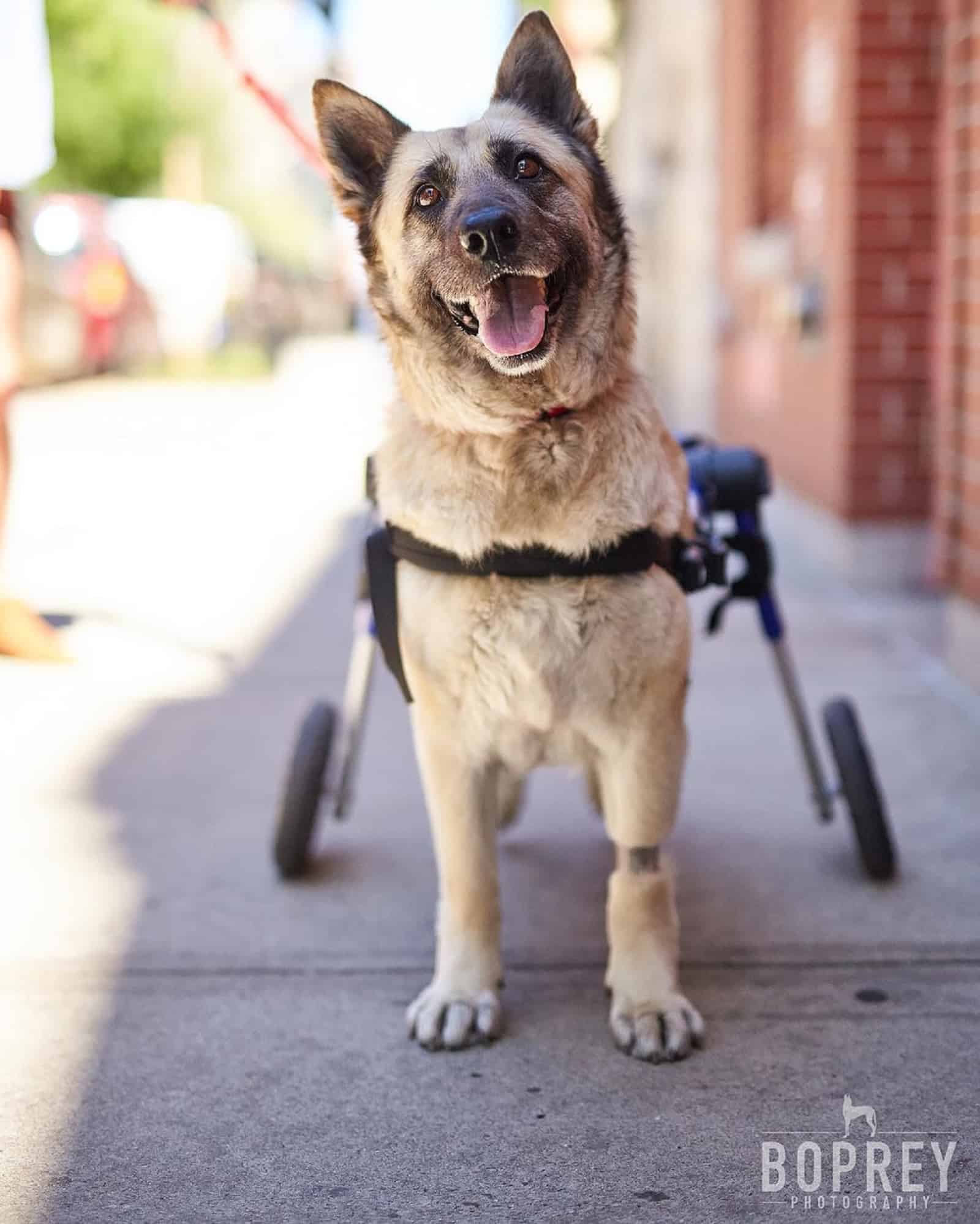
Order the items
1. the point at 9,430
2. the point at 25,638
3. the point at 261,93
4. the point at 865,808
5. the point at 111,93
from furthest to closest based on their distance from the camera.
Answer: the point at 111,93 < the point at 25,638 < the point at 9,430 < the point at 261,93 < the point at 865,808

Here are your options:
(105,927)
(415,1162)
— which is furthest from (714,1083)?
(105,927)

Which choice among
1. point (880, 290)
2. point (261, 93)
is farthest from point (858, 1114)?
point (880, 290)

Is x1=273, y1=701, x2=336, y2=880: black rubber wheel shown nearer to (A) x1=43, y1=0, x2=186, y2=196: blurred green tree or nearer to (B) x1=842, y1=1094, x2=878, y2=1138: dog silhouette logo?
(B) x1=842, y1=1094, x2=878, y2=1138: dog silhouette logo

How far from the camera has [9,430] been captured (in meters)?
5.38

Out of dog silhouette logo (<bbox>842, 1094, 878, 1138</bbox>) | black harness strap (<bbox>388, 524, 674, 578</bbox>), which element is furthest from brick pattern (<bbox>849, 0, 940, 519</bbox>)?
dog silhouette logo (<bbox>842, 1094, 878, 1138</bbox>)

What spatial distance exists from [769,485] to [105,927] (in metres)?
1.94

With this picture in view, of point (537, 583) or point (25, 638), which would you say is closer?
point (537, 583)

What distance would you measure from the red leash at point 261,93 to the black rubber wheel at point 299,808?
→ 1.42 metres

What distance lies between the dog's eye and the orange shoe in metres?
3.21

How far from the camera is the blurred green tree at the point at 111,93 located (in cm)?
2638

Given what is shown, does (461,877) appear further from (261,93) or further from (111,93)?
(111,93)

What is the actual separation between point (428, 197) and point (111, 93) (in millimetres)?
26891

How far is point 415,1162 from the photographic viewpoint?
2.34 metres

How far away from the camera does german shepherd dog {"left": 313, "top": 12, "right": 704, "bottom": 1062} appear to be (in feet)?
8.80
